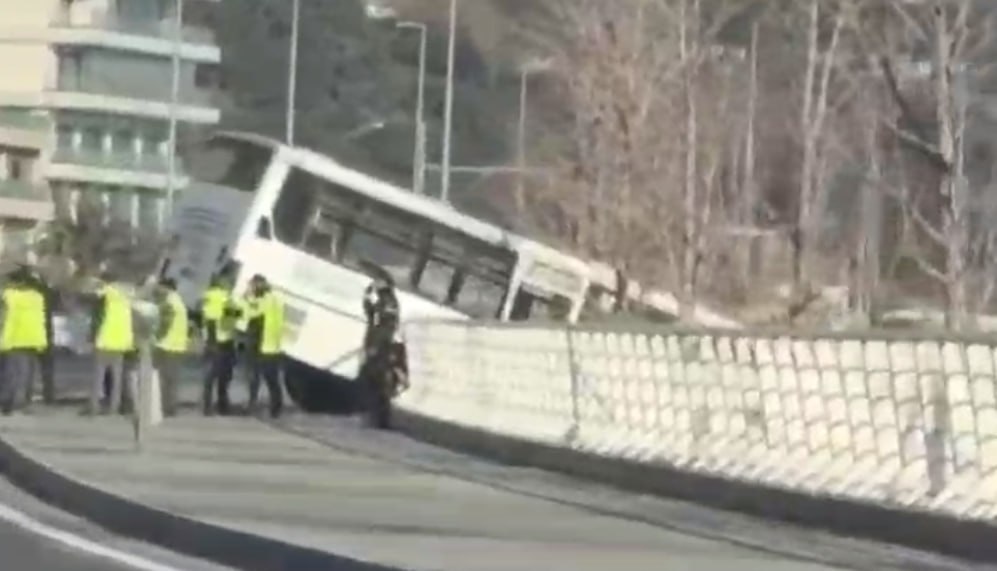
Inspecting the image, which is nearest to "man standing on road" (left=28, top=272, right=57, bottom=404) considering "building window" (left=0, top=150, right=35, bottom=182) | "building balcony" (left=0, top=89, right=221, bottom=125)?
"building balcony" (left=0, top=89, right=221, bottom=125)

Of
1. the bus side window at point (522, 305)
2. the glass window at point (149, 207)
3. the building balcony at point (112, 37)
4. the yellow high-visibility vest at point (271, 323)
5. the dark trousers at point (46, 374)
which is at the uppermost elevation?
the yellow high-visibility vest at point (271, 323)

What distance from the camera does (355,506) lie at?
2177cm

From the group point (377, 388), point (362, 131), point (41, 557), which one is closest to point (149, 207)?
point (362, 131)

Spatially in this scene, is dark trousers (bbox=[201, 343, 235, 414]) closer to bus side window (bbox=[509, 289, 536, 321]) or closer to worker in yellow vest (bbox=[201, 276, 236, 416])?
worker in yellow vest (bbox=[201, 276, 236, 416])

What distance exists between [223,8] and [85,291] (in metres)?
53.7

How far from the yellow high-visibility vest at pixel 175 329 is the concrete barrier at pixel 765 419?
3706 millimetres

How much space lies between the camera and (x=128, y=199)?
11119cm

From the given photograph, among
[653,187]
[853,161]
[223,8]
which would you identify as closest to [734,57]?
[653,187]

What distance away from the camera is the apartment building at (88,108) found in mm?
108438

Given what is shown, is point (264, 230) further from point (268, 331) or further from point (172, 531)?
point (172, 531)

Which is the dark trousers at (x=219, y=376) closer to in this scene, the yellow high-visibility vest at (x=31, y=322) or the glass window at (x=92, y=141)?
the yellow high-visibility vest at (x=31, y=322)

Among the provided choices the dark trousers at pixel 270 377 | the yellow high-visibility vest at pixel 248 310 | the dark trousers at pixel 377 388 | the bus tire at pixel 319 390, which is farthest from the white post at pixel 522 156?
the dark trousers at pixel 377 388

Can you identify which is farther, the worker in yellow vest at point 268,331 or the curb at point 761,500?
the worker in yellow vest at point 268,331

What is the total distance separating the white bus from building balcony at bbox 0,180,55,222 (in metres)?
67.0
